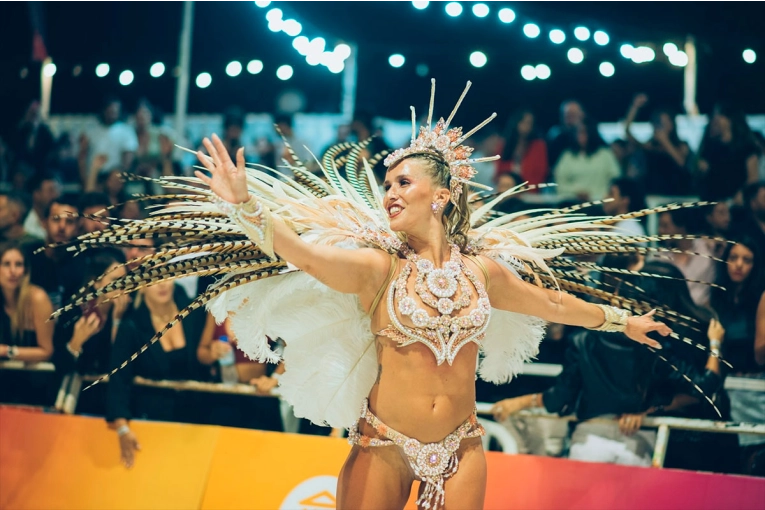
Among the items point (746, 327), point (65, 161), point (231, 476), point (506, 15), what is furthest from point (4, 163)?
point (746, 327)

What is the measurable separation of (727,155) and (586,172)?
915 millimetres

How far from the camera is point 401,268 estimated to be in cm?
279

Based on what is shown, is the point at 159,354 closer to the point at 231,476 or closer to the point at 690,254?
the point at 231,476

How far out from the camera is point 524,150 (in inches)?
230

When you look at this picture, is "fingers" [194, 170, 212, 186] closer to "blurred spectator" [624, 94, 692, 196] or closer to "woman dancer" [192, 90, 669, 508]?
"woman dancer" [192, 90, 669, 508]

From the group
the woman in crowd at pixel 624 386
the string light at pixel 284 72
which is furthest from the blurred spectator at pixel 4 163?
the woman in crowd at pixel 624 386

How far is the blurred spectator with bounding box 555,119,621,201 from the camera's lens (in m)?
5.59

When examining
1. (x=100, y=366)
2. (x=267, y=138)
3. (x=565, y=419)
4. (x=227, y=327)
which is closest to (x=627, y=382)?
(x=565, y=419)

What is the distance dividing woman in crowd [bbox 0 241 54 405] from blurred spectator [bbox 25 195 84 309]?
0.09 m

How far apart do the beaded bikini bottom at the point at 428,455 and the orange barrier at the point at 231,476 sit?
1.23 meters

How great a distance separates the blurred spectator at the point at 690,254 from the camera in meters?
4.66

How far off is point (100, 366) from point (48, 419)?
0.46 meters

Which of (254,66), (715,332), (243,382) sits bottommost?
(243,382)

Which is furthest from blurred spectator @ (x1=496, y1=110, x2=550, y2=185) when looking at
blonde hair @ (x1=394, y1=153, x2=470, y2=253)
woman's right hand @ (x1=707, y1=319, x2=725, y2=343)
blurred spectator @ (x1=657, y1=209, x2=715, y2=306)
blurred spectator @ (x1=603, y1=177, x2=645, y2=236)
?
blonde hair @ (x1=394, y1=153, x2=470, y2=253)
